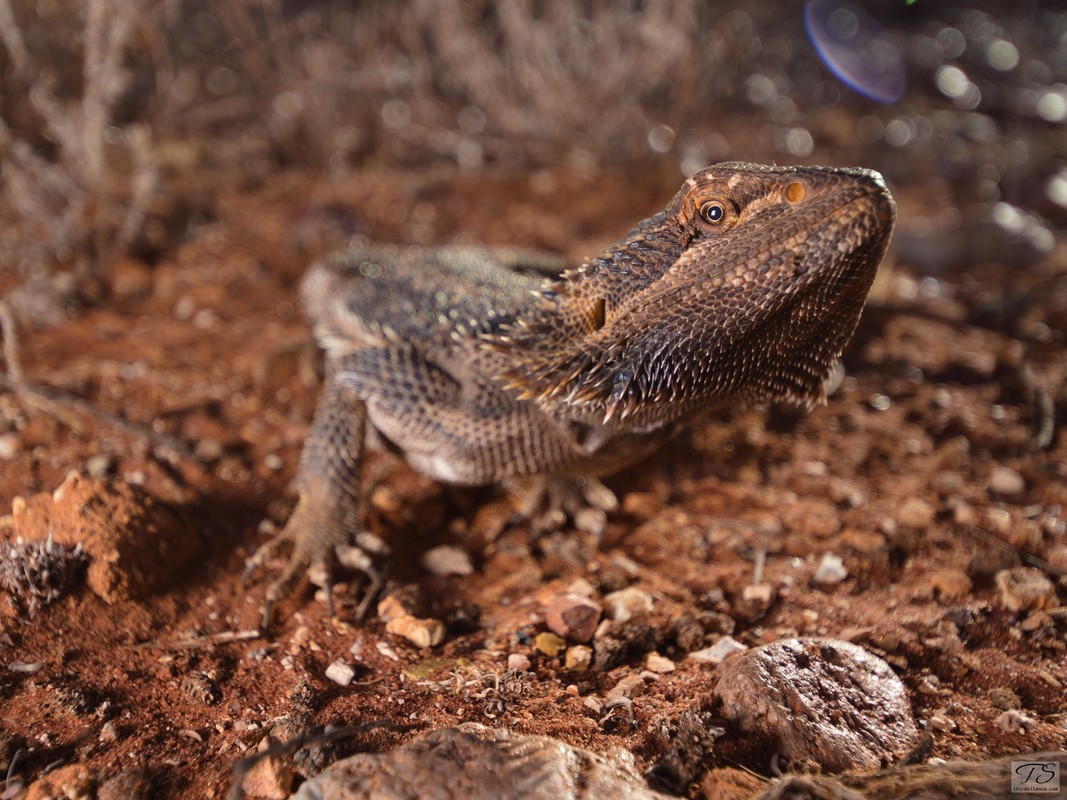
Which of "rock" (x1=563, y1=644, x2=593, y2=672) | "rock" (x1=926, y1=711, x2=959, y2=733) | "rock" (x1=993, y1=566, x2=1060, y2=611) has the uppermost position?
"rock" (x1=926, y1=711, x2=959, y2=733)

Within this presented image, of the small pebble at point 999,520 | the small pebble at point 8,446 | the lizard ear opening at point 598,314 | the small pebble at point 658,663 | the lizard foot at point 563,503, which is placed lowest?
the small pebble at point 8,446

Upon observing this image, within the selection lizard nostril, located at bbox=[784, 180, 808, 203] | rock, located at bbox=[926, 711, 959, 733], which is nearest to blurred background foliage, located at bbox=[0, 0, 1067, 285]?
lizard nostril, located at bbox=[784, 180, 808, 203]

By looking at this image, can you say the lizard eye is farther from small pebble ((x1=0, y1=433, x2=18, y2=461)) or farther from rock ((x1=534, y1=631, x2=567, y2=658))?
small pebble ((x1=0, y1=433, x2=18, y2=461))

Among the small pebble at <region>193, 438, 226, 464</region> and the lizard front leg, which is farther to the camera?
the small pebble at <region>193, 438, 226, 464</region>

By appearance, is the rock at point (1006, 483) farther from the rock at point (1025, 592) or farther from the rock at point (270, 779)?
the rock at point (270, 779)

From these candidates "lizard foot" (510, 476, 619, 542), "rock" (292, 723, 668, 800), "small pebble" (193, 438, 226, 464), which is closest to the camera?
"rock" (292, 723, 668, 800)

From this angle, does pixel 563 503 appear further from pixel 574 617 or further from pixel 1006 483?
pixel 1006 483

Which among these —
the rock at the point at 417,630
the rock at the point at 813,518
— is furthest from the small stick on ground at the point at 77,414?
the rock at the point at 813,518
